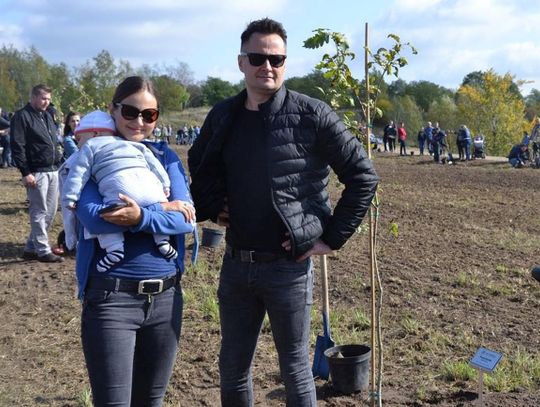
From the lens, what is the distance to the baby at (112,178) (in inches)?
104

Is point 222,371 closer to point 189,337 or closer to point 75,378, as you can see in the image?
point 75,378

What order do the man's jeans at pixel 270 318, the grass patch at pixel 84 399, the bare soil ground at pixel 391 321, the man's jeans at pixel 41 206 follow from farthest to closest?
the man's jeans at pixel 41 206
the bare soil ground at pixel 391 321
the grass patch at pixel 84 399
the man's jeans at pixel 270 318

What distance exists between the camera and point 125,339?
2654mm

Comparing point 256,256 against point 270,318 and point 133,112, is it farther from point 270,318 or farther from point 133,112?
point 133,112

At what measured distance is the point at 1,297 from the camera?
6.53 m

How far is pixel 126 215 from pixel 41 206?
18.1 feet

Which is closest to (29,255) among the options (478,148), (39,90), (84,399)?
(39,90)

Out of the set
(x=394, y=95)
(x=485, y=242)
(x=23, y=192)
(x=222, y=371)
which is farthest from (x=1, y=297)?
(x=394, y=95)

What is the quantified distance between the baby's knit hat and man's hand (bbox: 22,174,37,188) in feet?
16.5

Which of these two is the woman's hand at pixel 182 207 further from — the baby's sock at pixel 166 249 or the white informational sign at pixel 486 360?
the white informational sign at pixel 486 360

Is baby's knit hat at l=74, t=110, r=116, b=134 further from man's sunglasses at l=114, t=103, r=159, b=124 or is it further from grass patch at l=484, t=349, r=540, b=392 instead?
grass patch at l=484, t=349, r=540, b=392

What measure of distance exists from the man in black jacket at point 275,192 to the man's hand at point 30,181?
5.01 metres

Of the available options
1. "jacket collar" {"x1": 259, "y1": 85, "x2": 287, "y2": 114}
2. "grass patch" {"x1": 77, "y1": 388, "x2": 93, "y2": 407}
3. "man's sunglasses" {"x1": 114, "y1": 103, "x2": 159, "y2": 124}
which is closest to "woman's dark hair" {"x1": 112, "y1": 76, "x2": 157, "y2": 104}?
"man's sunglasses" {"x1": 114, "y1": 103, "x2": 159, "y2": 124}

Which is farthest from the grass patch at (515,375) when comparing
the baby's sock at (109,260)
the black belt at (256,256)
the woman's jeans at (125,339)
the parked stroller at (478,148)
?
the parked stroller at (478,148)
